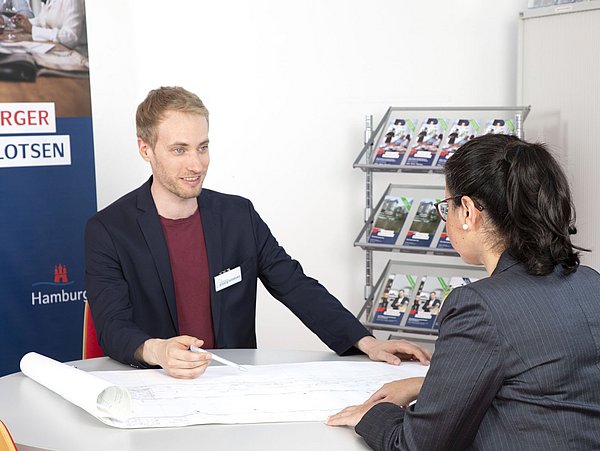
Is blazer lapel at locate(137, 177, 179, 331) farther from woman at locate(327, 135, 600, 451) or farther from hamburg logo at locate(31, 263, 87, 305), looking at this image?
hamburg logo at locate(31, 263, 87, 305)

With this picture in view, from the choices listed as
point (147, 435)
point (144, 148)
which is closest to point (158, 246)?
point (144, 148)

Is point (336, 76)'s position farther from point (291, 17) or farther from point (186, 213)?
point (186, 213)

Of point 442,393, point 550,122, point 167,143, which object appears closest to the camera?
point 442,393

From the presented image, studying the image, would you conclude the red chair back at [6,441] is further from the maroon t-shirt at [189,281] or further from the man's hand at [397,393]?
the maroon t-shirt at [189,281]

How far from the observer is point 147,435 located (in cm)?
197

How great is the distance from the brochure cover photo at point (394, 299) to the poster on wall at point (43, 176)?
1501 millimetres

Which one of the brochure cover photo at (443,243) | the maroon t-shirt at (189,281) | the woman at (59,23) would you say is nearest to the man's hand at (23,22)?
the woman at (59,23)

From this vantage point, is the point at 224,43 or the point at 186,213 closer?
the point at 186,213

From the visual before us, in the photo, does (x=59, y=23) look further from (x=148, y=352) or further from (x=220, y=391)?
(x=220, y=391)

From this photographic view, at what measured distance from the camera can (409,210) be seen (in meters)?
4.70

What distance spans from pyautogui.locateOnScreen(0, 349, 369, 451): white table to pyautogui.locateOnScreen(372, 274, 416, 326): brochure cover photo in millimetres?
2574

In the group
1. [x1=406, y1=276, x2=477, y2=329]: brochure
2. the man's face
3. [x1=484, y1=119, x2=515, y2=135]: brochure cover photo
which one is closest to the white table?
the man's face

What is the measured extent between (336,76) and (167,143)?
230 centimetres

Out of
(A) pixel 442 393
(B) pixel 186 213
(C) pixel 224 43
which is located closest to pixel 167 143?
(B) pixel 186 213
